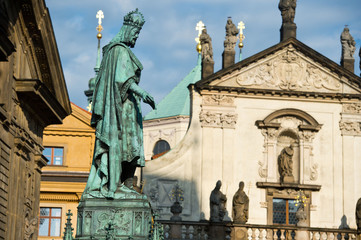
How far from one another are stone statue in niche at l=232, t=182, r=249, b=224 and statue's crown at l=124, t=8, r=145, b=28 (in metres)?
23.5

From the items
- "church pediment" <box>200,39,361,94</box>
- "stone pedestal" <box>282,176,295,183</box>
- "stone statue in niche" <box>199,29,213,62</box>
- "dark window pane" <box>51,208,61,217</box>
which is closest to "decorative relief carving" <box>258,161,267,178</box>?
"stone pedestal" <box>282,176,295,183</box>

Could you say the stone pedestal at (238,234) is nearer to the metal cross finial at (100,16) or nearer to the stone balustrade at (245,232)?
the stone balustrade at (245,232)

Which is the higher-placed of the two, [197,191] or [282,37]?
[282,37]

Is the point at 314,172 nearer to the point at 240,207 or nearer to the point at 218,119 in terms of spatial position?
the point at 218,119

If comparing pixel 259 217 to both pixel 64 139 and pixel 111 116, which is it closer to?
pixel 64 139

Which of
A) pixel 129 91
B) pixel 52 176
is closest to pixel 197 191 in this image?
pixel 52 176

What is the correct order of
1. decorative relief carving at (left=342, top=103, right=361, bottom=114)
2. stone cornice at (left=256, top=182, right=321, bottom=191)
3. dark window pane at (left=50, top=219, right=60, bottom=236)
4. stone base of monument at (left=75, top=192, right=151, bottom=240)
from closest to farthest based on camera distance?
stone base of monument at (left=75, top=192, right=151, bottom=240), dark window pane at (left=50, top=219, right=60, bottom=236), stone cornice at (left=256, top=182, right=321, bottom=191), decorative relief carving at (left=342, top=103, right=361, bottom=114)

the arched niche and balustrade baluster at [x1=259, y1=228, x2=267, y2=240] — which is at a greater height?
the arched niche

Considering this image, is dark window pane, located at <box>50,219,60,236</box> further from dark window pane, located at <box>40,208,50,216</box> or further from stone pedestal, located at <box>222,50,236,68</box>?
stone pedestal, located at <box>222,50,236,68</box>

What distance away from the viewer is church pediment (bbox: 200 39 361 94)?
37.6m

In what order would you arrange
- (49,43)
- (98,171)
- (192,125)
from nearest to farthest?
(98,171)
(49,43)
(192,125)

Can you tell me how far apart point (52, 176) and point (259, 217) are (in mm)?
8722

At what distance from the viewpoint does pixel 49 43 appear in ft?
88.1

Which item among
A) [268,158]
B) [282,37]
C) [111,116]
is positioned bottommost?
[111,116]
